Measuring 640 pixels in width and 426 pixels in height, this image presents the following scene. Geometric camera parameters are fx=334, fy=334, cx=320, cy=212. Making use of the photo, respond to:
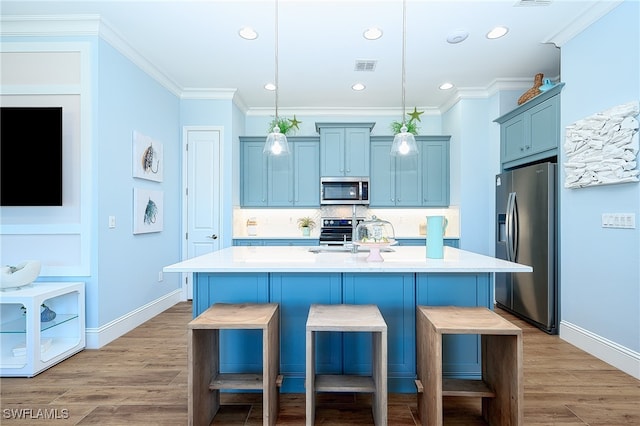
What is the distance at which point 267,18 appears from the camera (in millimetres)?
2902

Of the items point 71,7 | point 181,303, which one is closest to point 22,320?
point 181,303

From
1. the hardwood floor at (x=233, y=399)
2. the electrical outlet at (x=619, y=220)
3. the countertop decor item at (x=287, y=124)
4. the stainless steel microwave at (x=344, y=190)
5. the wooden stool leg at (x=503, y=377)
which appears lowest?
the hardwood floor at (x=233, y=399)

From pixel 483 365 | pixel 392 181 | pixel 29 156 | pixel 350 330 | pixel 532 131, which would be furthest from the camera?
pixel 392 181

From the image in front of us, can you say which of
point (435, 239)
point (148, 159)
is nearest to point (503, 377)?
point (435, 239)

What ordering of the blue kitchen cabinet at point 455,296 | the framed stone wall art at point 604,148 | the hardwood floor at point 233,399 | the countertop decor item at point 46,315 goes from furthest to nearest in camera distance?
1. the countertop decor item at point 46,315
2. the framed stone wall art at point 604,148
3. the blue kitchen cabinet at point 455,296
4. the hardwood floor at point 233,399

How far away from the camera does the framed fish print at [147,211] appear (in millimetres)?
3512

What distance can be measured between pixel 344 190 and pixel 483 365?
10.7 ft

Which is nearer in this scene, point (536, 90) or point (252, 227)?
point (536, 90)

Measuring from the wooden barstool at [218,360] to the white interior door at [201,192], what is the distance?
2.62 m

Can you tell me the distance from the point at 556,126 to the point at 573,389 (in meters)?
2.31

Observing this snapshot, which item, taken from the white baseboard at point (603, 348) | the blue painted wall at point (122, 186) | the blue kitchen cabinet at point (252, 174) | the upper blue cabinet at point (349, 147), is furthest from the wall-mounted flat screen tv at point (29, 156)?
the white baseboard at point (603, 348)

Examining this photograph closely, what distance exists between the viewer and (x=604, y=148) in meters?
2.62

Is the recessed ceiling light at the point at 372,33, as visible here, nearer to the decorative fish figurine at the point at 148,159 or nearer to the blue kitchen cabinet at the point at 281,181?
the blue kitchen cabinet at the point at 281,181

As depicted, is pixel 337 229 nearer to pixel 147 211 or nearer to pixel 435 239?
pixel 147 211
